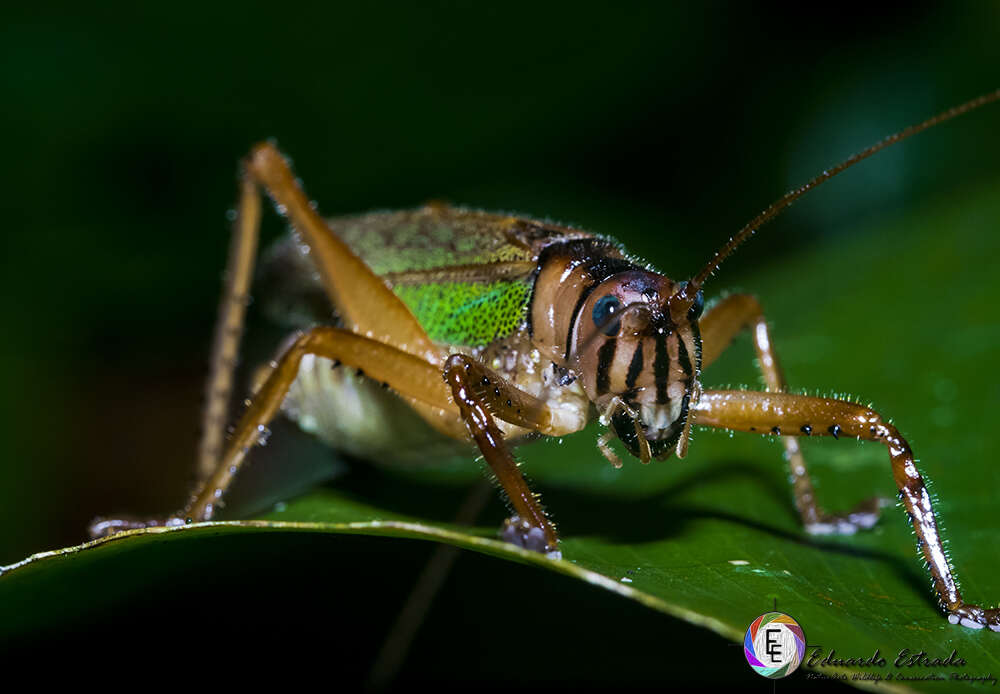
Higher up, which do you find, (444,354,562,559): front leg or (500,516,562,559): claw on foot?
(444,354,562,559): front leg

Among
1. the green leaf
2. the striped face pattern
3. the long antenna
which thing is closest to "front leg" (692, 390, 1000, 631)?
the green leaf

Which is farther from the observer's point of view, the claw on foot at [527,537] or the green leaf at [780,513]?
the claw on foot at [527,537]

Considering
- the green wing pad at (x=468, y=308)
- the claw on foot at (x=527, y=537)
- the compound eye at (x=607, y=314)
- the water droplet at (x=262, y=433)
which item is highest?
the green wing pad at (x=468, y=308)

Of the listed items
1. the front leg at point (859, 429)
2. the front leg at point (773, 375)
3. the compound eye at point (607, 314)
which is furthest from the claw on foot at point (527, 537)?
the front leg at point (773, 375)

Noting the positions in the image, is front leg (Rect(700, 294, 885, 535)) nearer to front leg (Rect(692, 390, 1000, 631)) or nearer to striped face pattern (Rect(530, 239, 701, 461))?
front leg (Rect(692, 390, 1000, 631))

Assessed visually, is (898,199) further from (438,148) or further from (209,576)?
(209,576)

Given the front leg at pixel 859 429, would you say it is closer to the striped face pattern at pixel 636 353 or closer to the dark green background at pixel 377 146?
the striped face pattern at pixel 636 353
